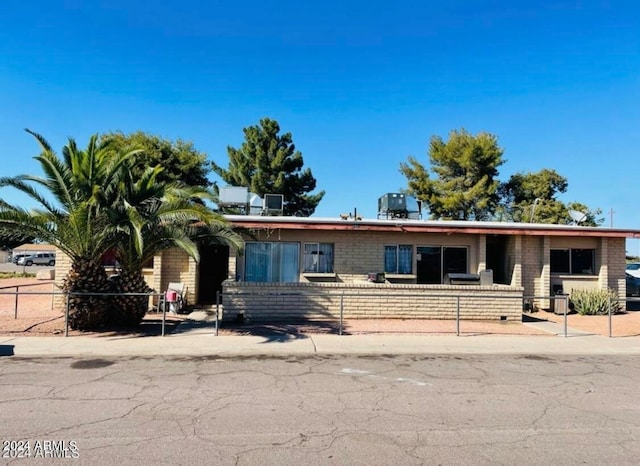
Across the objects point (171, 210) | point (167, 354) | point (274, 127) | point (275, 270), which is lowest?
point (167, 354)

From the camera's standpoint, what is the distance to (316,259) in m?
16.5

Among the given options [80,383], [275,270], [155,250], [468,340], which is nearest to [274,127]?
[275,270]

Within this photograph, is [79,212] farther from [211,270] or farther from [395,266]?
[395,266]

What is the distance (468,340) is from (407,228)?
552 cm

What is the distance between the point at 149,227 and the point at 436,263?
10.2 meters

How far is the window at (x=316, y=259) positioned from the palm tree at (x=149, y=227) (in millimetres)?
4438

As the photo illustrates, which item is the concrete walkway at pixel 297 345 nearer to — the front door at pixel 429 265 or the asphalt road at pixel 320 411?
the asphalt road at pixel 320 411

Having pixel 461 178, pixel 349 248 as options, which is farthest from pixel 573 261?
pixel 461 178

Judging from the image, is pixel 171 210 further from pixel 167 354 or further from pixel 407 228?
pixel 407 228

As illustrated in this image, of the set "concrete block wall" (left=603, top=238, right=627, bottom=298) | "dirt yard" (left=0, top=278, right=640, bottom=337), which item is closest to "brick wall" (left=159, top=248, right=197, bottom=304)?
"dirt yard" (left=0, top=278, right=640, bottom=337)

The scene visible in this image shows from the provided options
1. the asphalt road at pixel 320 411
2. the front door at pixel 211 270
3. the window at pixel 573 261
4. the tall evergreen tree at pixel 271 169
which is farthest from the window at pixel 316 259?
the tall evergreen tree at pixel 271 169

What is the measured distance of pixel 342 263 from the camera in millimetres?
16391

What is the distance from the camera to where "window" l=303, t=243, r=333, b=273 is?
16453 mm

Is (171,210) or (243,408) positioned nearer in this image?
(243,408)
